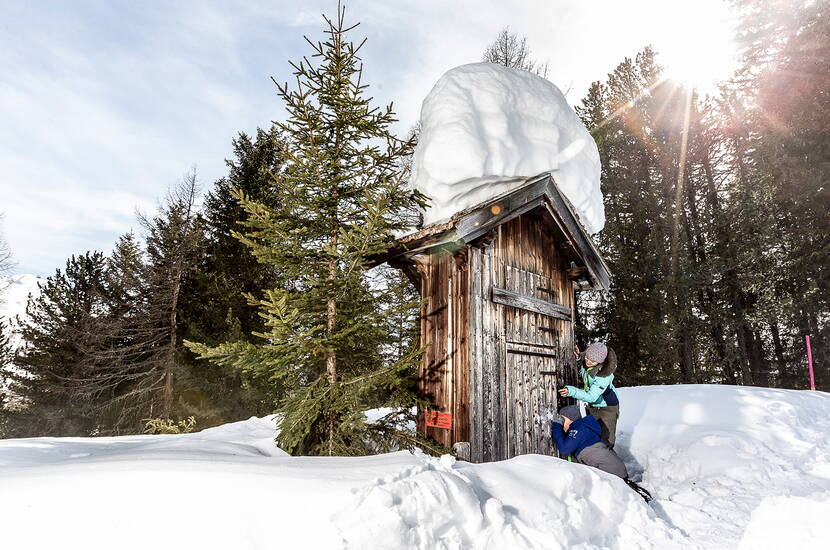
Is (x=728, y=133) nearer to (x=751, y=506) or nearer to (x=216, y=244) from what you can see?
(x=751, y=506)

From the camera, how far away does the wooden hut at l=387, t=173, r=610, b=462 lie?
5.88 meters

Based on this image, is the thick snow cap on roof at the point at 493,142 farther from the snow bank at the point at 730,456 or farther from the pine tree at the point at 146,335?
the pine tree at the point at 146,335

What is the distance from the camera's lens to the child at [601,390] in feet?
20.1

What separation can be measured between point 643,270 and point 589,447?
14126 millimetres

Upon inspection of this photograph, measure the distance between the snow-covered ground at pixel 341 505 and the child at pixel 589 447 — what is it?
26.0 inches

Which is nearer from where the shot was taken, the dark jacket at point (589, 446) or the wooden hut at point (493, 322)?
the dark jacket at point (589, 446)

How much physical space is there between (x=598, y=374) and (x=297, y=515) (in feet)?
17.1

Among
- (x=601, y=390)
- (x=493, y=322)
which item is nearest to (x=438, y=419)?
(x=493, y=322)

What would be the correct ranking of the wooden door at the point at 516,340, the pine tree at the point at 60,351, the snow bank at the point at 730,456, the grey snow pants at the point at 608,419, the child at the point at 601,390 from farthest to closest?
the pine tree at the point at 60,351
the grey snow pants at the point at 608,419
the child at the point at 601,390
the wooden door at the point at 516,340
the snow bank at the point at 730,456

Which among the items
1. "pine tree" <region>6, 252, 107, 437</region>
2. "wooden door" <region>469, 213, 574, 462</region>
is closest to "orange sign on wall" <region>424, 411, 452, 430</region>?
"wooden door" <region>469, 213, 574, 462</region>

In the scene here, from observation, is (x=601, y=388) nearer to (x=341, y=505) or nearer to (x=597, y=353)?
(x=597, y=353)

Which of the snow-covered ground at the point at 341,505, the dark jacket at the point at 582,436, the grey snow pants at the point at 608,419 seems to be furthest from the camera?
the grey snow pants at the point at 608,419

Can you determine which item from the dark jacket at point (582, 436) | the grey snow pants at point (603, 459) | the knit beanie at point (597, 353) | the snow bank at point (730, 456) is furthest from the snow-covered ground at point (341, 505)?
the knit beanie at point (597, 353)

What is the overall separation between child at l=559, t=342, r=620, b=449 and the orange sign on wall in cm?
175
